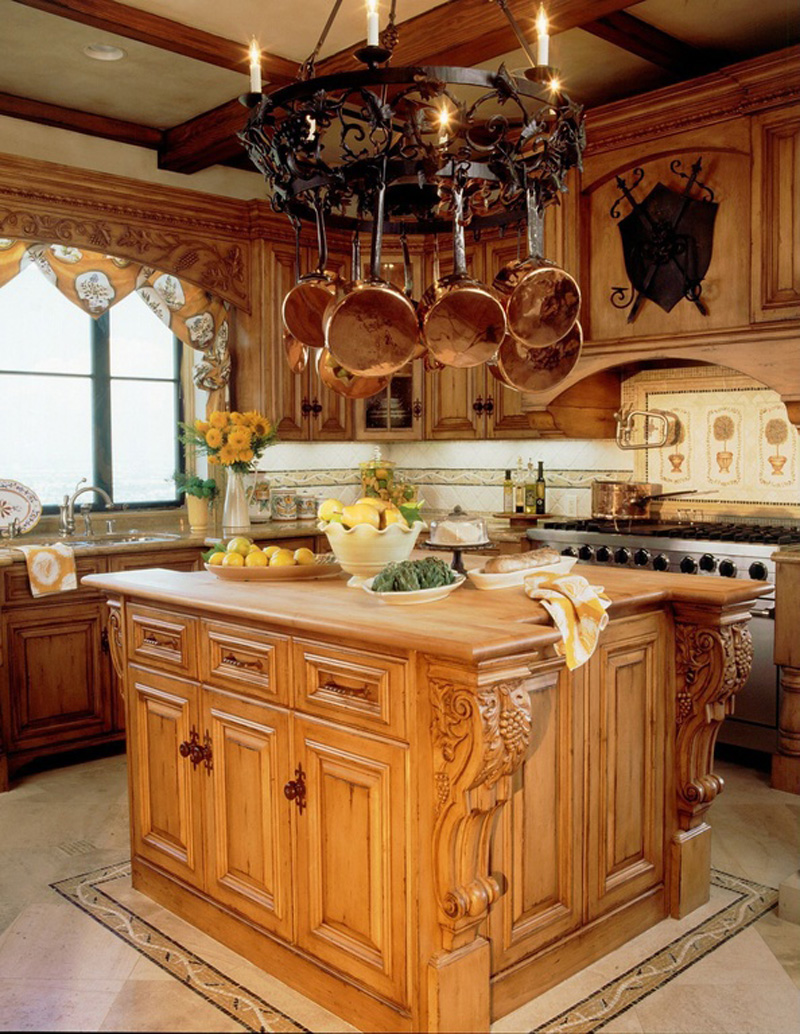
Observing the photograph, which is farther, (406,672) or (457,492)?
(457,492)

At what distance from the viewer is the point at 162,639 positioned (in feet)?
9.50

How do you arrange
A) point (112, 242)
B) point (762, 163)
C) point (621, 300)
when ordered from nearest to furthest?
point (762, 163) → point (621, 300) → point (112, 242)

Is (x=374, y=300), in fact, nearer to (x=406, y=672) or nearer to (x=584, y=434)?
(x=406, y=672)

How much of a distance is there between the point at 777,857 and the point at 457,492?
11.1 ft

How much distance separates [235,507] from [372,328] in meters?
3.09

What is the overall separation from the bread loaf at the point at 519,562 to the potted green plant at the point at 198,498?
9.53 feet

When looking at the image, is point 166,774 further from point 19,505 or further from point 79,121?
point 79,121

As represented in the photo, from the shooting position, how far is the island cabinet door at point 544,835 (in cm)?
235

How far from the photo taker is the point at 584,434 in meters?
5.27

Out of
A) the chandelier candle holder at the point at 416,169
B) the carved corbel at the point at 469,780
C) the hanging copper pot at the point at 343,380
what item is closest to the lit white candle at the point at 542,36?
the chandelier candle holder at the point at 416,169

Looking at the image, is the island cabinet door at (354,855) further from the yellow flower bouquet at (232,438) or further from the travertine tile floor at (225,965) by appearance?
the yellow flower bouquet at (232,438)

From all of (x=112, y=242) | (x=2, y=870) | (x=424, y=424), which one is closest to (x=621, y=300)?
(x=424, y=424)

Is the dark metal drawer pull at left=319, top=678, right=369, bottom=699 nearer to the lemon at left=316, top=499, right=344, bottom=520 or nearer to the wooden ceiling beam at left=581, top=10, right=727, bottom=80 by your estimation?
the lemon at left=316, top=499, right=344, bottom=520

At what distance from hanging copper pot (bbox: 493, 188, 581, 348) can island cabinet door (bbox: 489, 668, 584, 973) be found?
0.87 meters
